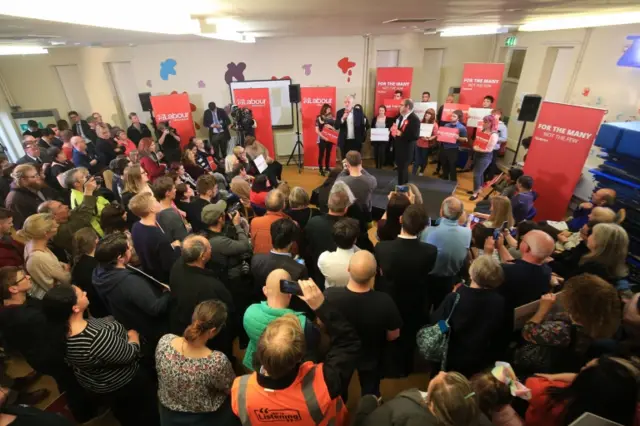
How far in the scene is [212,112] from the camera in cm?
710

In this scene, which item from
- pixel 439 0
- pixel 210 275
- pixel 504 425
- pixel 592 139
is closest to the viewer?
pixel 439 0

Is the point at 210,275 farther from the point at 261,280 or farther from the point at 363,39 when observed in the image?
the point at 363,39

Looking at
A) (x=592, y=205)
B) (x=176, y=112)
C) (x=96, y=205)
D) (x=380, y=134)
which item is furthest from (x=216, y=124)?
(x=592, y=205)

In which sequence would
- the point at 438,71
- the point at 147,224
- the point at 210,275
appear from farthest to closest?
1. the point at 438,71
2. the point at 147,224
3. the point at 210,275

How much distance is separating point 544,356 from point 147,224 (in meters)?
2.92

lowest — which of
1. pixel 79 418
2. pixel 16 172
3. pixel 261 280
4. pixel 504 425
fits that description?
pixel 79 418

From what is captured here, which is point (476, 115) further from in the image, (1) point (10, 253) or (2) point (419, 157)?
(1) point (10, 253)

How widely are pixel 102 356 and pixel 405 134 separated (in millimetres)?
5135

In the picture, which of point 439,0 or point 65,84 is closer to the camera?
point 439,0

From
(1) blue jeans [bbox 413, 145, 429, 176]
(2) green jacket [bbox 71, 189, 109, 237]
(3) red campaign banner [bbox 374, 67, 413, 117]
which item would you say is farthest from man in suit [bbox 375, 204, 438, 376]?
(3) red campaign banner [bbox 374, 67, 413, 117]

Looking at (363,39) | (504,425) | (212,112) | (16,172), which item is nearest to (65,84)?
(212,112)

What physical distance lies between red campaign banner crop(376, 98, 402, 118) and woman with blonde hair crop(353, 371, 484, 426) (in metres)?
6.67

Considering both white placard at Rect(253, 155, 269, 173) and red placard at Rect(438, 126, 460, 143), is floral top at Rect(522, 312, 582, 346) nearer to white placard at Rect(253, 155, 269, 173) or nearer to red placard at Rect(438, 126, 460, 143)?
white placard at Rect(253, 155, 269, 173)

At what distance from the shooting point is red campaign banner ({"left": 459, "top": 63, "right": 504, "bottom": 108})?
6812 millimetres
